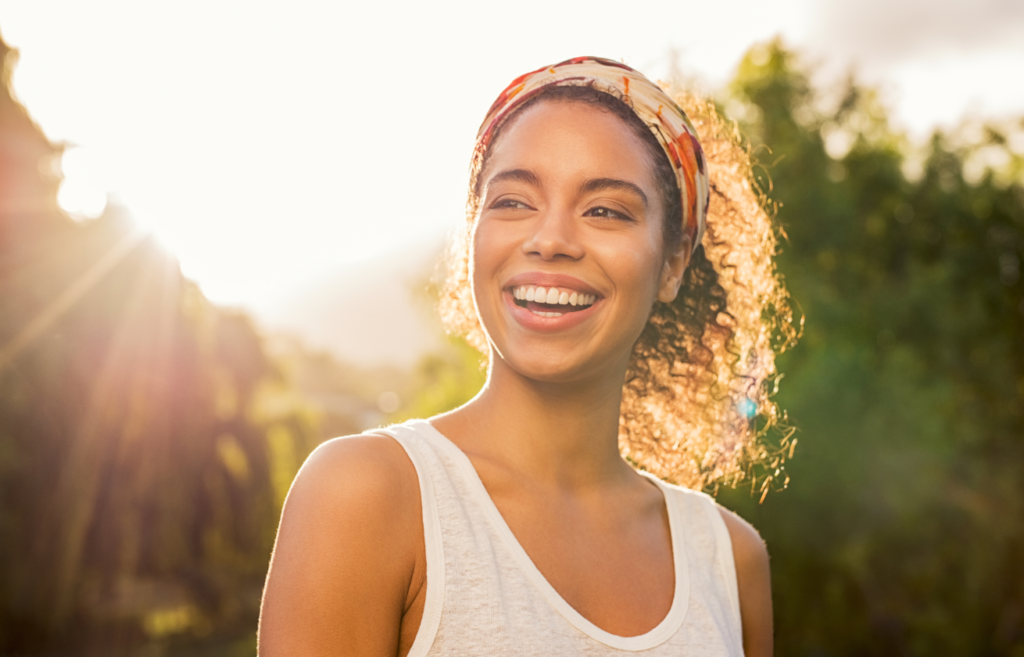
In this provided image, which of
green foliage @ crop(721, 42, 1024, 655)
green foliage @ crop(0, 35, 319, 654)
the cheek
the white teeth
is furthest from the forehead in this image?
green foliage @ crop(0, 35, 319, 654)

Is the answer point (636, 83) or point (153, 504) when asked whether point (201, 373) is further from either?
point (636, 83)

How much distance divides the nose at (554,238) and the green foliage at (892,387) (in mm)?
9313

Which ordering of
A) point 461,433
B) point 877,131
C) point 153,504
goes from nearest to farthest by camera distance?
1. point 461,433
2. point 153,504
3. point 877,131

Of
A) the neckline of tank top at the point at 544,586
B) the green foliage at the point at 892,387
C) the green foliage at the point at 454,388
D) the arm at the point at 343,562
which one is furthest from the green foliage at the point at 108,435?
the arm at the point at 343,562

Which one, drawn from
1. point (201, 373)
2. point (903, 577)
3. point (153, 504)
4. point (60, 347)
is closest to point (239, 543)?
point (153, 504)

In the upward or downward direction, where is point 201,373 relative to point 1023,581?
upward

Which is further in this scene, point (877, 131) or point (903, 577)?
point (877, 131)

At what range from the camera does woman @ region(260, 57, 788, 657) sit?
4.95 ft

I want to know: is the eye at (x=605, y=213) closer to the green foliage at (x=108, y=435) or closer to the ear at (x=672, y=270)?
the ear at (x=672, y=270)

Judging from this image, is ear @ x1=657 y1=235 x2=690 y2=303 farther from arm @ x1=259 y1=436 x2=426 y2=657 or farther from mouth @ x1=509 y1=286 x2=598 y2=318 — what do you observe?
arm @ x1=259 y1=436 x2=426 y2=657

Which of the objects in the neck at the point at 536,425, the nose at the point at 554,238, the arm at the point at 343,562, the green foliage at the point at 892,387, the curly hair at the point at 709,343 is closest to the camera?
the arm at the point at 343,562

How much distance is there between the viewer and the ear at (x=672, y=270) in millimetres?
2166

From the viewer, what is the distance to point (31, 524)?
1334 cm

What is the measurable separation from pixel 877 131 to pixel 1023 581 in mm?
13145
